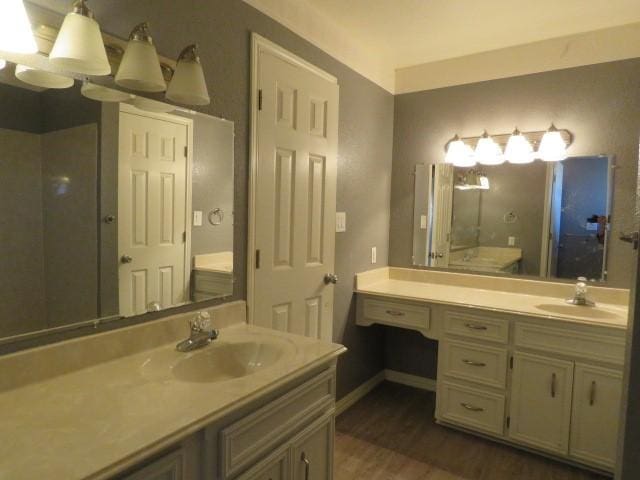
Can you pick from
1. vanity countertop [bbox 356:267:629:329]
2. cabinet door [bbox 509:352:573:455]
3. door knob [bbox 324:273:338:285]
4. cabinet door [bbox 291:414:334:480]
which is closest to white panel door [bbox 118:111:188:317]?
cabinet door [bbox 291:414:334:480]

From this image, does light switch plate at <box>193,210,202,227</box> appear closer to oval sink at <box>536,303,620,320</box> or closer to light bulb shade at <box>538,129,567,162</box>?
oval sink at <box>536,303,620,320</box>

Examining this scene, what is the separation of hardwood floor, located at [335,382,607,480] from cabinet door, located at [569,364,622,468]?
141 mm

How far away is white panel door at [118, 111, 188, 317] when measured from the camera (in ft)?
4.45

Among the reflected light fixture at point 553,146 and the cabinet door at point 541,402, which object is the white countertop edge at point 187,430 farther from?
the reflected light fixture at point 553,146

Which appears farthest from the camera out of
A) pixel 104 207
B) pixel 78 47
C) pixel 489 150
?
pixel 489 150

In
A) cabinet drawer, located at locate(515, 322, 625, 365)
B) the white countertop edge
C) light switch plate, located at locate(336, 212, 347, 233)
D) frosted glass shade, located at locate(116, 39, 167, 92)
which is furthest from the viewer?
light switch plate, located at locate(336, 212, 347, 233)

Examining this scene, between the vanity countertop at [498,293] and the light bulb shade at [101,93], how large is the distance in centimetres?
186

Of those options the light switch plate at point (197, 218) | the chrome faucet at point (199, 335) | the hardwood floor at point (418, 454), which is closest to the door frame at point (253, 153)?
the light switch plate at point (197, 218)

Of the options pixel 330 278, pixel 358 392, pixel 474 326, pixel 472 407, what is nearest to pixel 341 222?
pixel 330 278

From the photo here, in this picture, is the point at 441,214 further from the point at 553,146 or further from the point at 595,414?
the point at 595,414

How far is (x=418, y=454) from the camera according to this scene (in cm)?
221

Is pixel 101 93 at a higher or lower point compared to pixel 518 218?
higher

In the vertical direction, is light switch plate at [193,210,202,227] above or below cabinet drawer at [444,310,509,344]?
above

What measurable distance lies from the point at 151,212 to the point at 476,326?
1868mm
